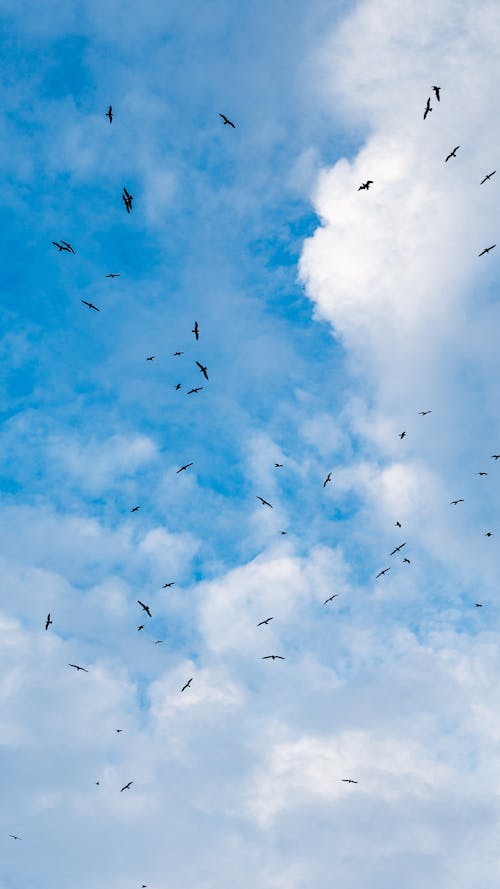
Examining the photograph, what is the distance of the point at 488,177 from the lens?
56.1 meters

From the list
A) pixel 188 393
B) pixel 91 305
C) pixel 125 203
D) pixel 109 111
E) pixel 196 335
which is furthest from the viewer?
pixel 188 393

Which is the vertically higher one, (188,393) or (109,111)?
(109,111)

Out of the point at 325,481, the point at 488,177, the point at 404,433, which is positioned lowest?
the point at 325,481

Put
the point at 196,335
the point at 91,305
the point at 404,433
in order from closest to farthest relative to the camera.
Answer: the point at 196,335 < the point at 91,305 < the point at 404,433

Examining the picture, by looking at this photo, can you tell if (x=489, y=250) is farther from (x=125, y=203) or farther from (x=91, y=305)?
(x=125, y=203)

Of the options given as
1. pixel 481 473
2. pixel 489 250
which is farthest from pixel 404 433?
pixel 489 250

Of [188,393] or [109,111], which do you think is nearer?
[109,111]

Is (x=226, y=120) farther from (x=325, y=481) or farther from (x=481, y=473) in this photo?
(x=481, y=473)

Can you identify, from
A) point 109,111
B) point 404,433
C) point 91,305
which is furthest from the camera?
point 404,433

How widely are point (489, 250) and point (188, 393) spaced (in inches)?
1404

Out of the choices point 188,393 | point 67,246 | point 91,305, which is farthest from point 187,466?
point 67,246

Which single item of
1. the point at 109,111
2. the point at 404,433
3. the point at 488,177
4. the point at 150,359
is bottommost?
the point at 404,433

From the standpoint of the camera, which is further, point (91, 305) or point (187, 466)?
point (187, 466)

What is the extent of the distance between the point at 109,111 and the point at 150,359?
2966 cm
